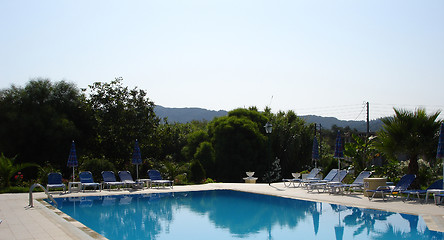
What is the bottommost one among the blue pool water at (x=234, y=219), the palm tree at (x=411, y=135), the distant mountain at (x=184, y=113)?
the blue pool water at (x=234, y=219)

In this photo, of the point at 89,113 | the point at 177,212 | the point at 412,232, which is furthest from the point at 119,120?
the point at 412,232

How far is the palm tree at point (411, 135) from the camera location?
1382 centimetres

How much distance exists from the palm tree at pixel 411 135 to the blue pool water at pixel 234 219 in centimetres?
323

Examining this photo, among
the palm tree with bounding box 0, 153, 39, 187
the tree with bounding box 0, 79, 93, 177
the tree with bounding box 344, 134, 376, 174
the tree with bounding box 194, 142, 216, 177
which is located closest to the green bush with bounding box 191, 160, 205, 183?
the tree with bounding box 194, 142, 216, 177

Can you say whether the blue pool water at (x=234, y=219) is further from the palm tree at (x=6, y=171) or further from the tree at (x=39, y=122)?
the tree at (x=39, y=122)

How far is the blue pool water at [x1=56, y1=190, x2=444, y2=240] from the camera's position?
912 centimetres

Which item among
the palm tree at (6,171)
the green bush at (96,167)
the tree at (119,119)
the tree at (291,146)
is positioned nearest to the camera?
the palm tree at (6,171)

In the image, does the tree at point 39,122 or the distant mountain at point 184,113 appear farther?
the distant mountain at point 184,113

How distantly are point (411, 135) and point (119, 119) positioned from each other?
47.7 feet

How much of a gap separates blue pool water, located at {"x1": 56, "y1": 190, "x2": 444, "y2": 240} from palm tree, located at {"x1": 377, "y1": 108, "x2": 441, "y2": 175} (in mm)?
3234

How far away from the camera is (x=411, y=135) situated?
1398 centimetres

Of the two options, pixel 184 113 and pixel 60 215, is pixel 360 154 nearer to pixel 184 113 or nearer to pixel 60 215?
pixel 60 215

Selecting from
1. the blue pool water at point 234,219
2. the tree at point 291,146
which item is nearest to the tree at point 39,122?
the blue pool water at point 234,219

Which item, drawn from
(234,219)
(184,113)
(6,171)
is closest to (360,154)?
(234,219)
